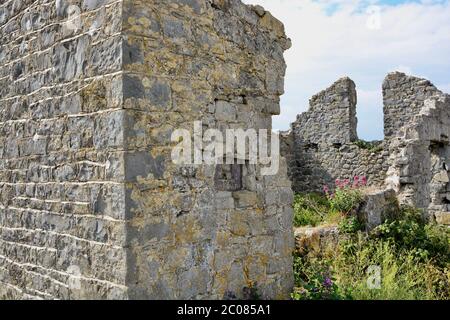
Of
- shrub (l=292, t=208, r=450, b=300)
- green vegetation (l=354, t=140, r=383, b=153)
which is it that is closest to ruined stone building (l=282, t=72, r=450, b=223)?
green vegetation (l=354, t=140, r=383, b=153)

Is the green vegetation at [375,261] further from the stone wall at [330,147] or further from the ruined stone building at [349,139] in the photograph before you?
the stone wall at [330,147]

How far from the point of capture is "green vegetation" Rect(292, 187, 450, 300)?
4.85 m

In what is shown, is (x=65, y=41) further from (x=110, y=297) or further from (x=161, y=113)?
(x=110, y=297)

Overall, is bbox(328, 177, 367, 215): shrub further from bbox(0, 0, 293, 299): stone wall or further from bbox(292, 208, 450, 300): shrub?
bbox(0, 0, 293, 299): stone wall

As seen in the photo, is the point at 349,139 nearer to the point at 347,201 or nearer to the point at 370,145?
the point at 370,145

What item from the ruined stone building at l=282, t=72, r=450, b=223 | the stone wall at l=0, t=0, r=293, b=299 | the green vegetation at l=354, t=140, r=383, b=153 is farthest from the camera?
the green vegetation at l=354, t=140, r=383, b=153

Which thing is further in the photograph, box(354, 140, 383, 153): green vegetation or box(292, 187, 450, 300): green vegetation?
box(354, 140, 383, 153): green vegetation

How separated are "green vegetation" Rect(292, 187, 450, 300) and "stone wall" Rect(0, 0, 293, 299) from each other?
669 millimetres

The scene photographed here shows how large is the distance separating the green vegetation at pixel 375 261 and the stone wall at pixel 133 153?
67cm

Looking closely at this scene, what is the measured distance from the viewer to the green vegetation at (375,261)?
15.9 feet

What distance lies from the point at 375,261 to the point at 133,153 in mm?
4258

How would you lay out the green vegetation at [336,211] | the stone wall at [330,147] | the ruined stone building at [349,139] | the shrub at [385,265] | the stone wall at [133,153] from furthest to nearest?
the stone wall at [330,147], the ruined stone building at [349,139], the green vegetation at [336,211], the shrub at [385,265], the stone wall at [133,153]

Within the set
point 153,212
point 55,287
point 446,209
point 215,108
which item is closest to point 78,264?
point 55,287

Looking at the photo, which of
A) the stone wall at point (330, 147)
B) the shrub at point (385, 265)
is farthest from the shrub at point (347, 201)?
the stone wall at point (330, 147)
